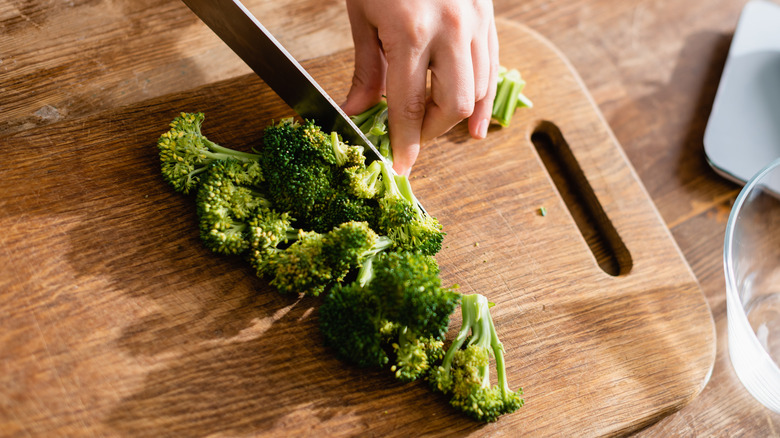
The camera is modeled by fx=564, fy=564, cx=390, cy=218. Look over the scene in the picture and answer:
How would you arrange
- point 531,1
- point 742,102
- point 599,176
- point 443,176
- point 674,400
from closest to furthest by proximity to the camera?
point 674,400 → point 443,176 → point 599,176 → point 742,102 → point 531,1

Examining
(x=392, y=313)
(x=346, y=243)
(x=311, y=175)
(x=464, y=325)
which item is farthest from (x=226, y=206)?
(x=464, y=325)

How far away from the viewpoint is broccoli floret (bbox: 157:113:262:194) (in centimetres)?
183

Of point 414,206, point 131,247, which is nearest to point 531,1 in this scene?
point 414,206

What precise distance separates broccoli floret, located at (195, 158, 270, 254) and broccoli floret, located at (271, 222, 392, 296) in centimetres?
15

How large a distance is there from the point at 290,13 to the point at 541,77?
1095 mm

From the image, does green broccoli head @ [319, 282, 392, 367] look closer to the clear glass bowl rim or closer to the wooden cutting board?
the wooden cutting board

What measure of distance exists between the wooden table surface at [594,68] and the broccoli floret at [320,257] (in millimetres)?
857

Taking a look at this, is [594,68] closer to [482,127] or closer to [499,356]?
[482,127]

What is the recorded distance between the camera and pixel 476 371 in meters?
1.73

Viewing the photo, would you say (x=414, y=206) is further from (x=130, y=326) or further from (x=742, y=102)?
(x=742, y=102)

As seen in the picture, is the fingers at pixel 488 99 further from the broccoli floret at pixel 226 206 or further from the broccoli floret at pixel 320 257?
the broccoli floret at pixel 226 206

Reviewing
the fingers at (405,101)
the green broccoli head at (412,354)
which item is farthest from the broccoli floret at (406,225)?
the green broccoli head at (412,354)

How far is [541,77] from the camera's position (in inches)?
95.5

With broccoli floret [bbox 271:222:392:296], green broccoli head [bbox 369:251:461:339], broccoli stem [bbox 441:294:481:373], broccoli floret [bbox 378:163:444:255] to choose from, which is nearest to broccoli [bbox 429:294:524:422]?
broccoli stem [bbox 441:294:481:373]
